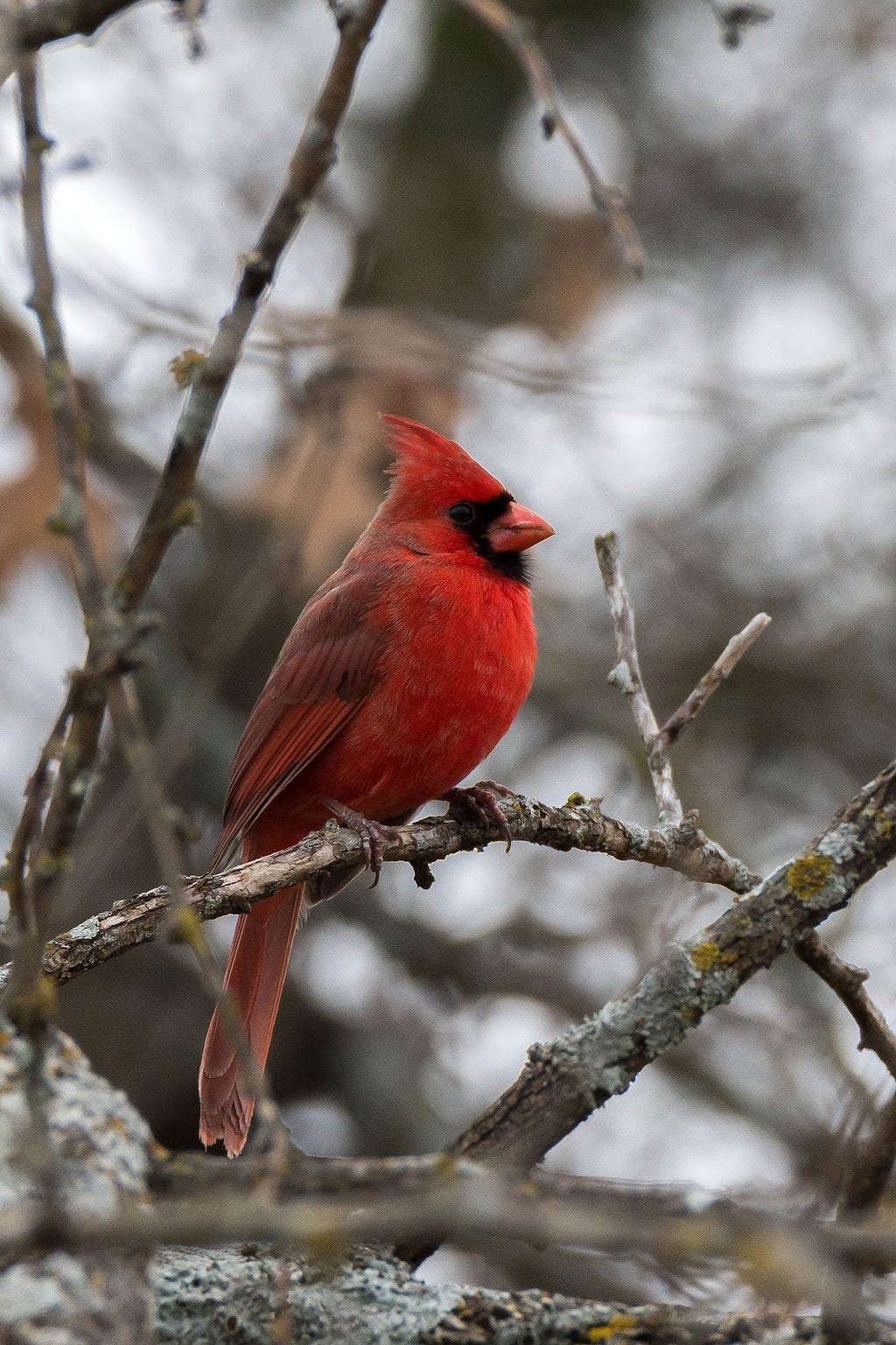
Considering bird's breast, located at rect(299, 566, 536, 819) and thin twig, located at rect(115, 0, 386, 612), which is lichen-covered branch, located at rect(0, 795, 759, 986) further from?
thin twig, located at rect(115, 0, 386, 612)

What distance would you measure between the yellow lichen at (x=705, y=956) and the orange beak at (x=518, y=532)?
5.60ft

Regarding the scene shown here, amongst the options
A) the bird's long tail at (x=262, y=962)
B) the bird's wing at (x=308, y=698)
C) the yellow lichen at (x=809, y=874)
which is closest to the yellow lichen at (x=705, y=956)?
the yellow lichen at (x=809, y=874)

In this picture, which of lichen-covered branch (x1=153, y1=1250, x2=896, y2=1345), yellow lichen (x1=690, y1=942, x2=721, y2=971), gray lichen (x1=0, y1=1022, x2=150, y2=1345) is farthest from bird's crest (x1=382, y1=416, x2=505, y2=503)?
gray lichen (x1=0, y1=1022, x2=150, y2=1345)

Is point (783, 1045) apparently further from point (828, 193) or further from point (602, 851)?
point (828, 193)

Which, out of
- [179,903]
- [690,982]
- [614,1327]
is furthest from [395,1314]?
[179,903]

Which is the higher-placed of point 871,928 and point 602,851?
point 871,928

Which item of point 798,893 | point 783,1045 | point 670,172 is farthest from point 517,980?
point 670,172

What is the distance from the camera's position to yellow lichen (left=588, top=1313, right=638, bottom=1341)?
1.93 m

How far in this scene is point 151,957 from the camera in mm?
5660

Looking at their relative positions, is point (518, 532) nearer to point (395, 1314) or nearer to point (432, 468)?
point (432, 468)

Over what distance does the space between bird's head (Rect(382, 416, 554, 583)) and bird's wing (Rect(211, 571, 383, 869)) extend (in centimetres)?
22

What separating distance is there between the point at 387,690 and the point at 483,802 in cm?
44

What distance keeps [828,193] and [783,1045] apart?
175 inches

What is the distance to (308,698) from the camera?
359cm
